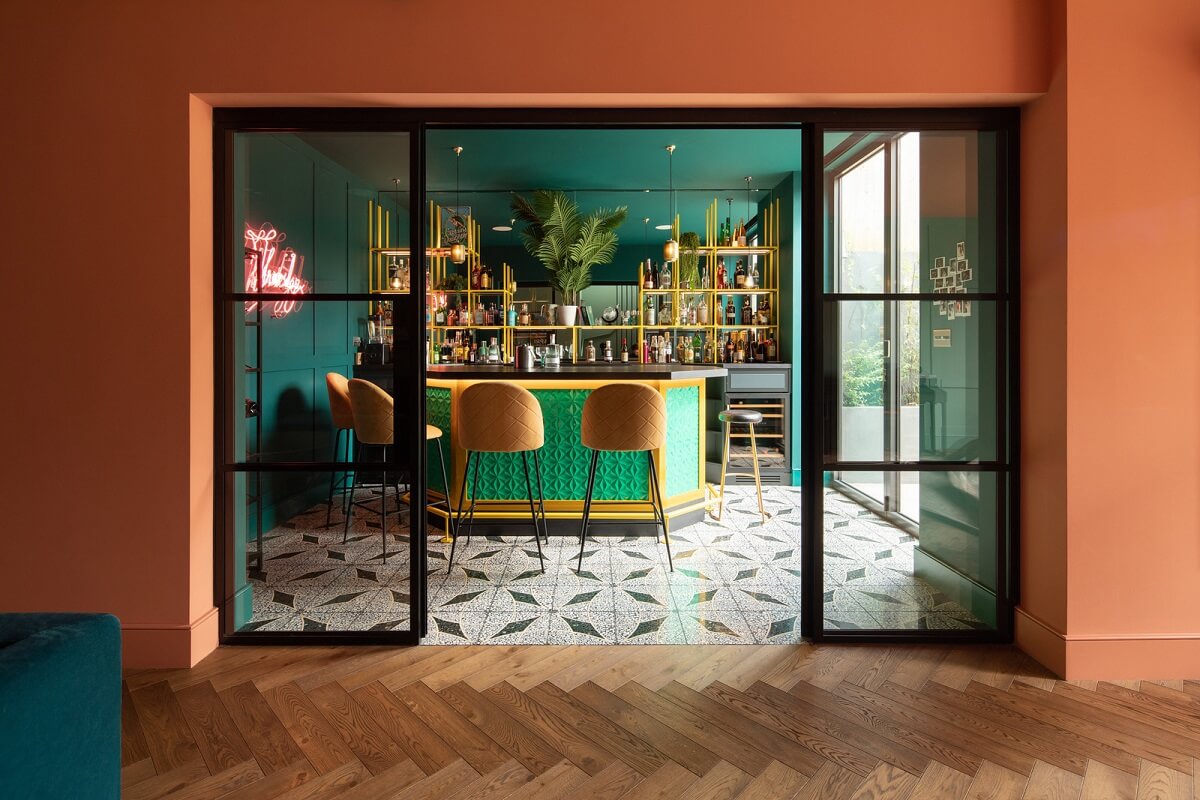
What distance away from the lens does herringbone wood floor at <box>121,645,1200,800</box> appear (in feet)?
6.08

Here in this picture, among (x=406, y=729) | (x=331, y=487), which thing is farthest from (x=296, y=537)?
(x=406, y=729)

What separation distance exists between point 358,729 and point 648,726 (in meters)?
0.94

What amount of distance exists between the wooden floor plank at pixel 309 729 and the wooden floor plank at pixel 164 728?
0.85 ft

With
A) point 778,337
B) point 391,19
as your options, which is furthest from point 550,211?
point 391,19

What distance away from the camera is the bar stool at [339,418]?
109 inches

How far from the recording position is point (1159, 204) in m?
2.40

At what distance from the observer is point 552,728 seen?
213 centimetres

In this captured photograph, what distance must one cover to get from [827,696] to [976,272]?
1.80 meters

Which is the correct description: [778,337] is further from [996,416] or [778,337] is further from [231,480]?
[231,480]

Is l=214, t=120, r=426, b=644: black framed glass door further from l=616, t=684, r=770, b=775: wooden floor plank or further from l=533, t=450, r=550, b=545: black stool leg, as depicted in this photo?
l=533, t=450, r=550, b=545: black stool leg

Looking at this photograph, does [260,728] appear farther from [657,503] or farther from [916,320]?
[916,320]

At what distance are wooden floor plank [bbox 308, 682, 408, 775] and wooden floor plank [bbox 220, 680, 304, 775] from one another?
0.14m

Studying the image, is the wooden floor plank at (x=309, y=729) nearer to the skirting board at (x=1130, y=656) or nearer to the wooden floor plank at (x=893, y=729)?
the wooden floor plank at (x=893, y=729)

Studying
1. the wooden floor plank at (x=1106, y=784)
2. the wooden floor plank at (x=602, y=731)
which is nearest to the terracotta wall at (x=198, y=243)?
the wooden floor plank at (x=1106, y=784)
